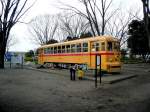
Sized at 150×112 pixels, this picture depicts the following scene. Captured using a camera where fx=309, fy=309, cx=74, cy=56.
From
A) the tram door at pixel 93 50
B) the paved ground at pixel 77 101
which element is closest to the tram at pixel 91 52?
the tram door at pixel 93 50

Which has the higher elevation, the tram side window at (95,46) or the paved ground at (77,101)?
the tram side window at (95,46)

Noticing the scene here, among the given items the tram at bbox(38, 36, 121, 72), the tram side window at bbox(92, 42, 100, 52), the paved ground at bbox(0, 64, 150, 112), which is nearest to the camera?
the paved ground at bbox(0, 64, 150, 112)

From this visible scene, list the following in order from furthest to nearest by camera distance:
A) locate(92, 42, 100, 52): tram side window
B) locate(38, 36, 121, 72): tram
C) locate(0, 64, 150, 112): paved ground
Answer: locate(92, 42, 100, 52): tram side window, locate(38, 36, 121, 72): tram, locate(0, 64, 150, 112): paved ground

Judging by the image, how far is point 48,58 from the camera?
36281 mm

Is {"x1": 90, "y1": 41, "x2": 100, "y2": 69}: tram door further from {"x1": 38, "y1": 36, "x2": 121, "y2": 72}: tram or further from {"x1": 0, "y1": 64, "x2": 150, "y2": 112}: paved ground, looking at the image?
{"x1": 0, "y1": 64, "x2": 150, "y2": 112}: paved ground

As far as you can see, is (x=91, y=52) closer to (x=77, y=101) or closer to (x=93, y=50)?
(x=93, y=50)

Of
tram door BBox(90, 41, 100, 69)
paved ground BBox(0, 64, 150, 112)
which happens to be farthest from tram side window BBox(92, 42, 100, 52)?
paved ground BBox(0, 64, 150, 112)

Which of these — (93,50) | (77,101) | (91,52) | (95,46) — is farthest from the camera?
(91,52)

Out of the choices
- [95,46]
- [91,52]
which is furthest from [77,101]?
[91,52]

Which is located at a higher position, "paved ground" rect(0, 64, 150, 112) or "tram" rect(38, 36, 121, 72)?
"tram" rect(38, 36, 121, 72)

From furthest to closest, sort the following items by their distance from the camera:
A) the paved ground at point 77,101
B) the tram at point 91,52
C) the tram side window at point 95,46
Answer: the tram side window at point 95,46 < the tram at point 91,52 < the paved ground at point 77,101

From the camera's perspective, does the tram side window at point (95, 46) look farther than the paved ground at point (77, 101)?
Yes

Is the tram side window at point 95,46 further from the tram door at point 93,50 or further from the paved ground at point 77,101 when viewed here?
the paved ground at point 77,101

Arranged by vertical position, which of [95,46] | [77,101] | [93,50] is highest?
[95,46]
